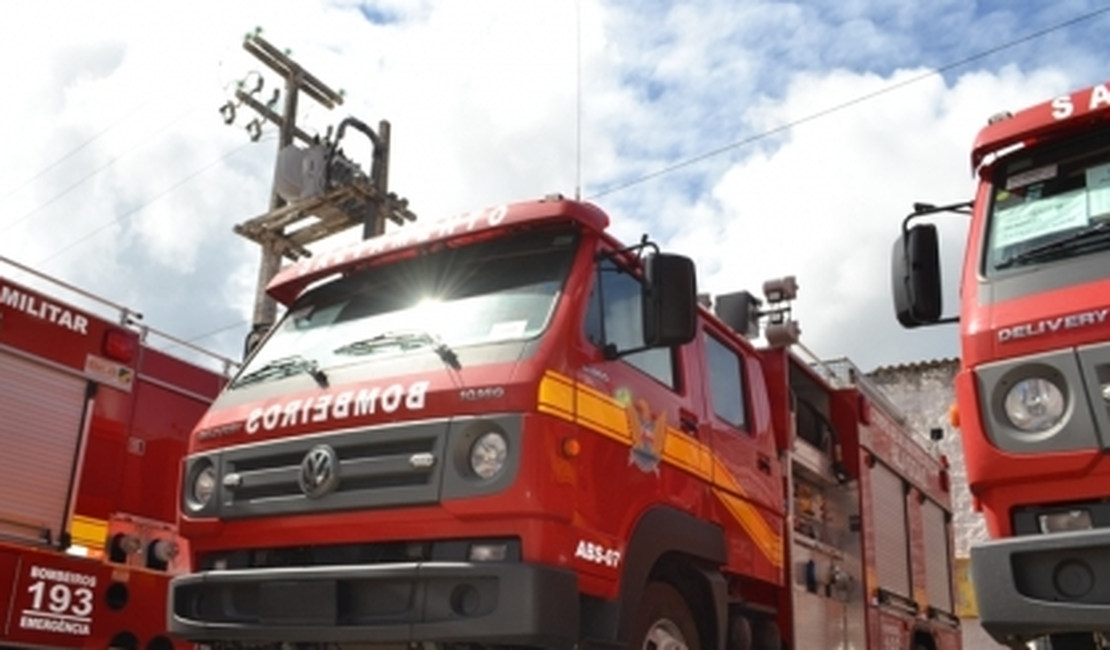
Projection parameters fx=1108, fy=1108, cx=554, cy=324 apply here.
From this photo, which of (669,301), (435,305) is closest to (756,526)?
(669,301)

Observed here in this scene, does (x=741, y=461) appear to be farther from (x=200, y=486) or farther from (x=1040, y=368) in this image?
(x=200, y=486)

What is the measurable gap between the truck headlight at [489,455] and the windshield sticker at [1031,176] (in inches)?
92.1

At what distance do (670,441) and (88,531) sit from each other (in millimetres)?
3916

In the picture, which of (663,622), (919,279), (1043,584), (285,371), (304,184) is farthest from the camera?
(304,184)

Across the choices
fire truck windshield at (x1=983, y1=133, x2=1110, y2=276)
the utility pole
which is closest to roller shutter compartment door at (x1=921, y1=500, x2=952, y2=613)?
fire truck windshield at (x1=983, y1=133, x2=1110, y2=276)

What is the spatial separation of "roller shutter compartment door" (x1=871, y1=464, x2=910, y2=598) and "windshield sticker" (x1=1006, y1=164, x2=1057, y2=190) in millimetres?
4212

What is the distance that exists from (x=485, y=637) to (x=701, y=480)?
6.13 ft

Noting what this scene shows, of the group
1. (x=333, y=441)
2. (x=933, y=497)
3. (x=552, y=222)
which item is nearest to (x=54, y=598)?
(x=333, y=441)

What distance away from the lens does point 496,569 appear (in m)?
4.29

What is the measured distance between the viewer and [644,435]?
17.2 feet

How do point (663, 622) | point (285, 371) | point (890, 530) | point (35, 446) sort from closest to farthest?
point (663, 622) < point (285, 371) < point (35, 446) < point (890, 530)

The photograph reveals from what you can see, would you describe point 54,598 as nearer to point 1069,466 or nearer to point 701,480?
point 701,480

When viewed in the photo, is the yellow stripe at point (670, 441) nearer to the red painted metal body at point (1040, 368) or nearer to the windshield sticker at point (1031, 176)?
the red painted metal body at point (1040, 368)

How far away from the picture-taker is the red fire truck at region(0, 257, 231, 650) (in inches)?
246
